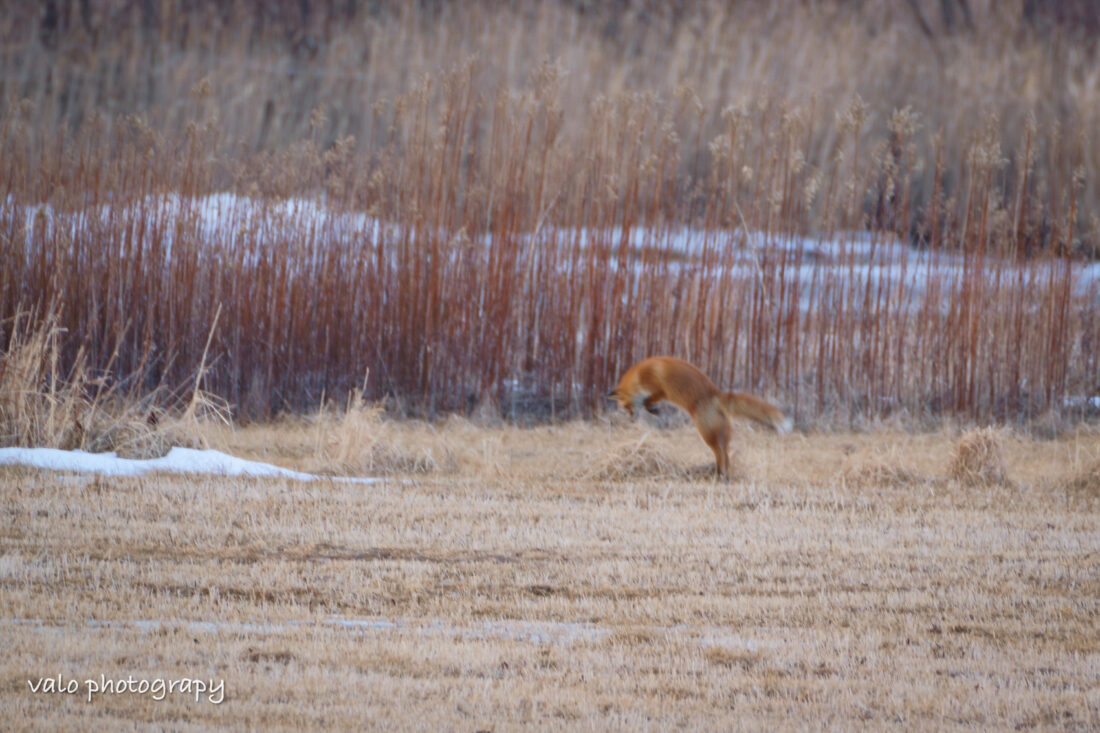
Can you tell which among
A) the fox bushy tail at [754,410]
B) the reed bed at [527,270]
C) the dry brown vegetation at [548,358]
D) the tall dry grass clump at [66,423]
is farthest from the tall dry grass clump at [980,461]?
the tall dry grass clump at [66,423]

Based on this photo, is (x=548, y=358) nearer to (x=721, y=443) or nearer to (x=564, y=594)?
(x=721, y=443)

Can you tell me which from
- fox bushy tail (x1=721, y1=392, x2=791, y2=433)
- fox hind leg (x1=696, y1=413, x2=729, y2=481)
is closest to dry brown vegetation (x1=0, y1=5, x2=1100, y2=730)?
fox hind leg (x1=696, y1=413, x2=729, y2=481)

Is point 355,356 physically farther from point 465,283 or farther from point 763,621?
point 763,621

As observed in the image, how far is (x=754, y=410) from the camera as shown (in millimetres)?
5984

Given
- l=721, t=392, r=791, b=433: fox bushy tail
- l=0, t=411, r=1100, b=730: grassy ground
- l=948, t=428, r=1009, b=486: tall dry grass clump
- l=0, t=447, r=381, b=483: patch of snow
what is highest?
l=721, t=392, r=791, b=433: fox bushy tail

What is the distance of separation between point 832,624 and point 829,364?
17.6ft

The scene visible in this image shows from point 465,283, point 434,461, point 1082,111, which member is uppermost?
point 1082,111

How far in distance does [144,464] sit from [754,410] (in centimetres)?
301

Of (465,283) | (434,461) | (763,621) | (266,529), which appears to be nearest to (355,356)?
(465,283)

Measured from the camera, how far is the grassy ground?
2.96 metres

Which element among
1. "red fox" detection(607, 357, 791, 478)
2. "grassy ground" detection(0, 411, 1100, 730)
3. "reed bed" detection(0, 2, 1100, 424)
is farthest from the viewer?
"reed bed" detection(0, 2, 1100, 424)

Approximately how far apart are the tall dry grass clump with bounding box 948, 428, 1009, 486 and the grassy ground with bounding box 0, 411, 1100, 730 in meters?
0.02

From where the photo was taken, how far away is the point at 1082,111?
10.0 meters

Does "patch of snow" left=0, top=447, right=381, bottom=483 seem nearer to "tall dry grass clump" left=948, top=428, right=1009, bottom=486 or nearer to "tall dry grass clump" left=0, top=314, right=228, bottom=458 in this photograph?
"tall dry grass clump" left=0, top=314, right=228, bottom=458
